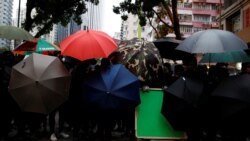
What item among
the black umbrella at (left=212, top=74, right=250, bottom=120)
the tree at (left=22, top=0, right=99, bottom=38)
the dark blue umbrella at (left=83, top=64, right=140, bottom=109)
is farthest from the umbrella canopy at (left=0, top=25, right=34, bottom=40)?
the tree at (left=22, top=0, right=99, bottom=38)

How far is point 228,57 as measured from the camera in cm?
935

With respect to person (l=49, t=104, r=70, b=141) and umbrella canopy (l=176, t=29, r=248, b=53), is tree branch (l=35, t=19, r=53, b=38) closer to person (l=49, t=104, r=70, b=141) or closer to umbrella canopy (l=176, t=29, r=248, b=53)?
person (l=49, t=104, r=70, b=141)

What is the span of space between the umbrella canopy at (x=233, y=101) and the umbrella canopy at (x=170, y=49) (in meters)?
2.01

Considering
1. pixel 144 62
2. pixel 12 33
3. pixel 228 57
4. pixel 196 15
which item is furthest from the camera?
pixel 196 15

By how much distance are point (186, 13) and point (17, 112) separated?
69.6m

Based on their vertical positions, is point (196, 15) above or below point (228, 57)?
above

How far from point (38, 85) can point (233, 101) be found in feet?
11.2

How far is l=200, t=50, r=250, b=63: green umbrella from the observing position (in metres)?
8.95

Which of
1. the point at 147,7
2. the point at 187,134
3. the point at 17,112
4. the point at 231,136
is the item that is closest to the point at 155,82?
the point at 187,134

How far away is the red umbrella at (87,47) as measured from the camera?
7082 mm

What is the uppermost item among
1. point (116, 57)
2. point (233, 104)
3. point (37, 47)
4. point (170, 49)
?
point (37, 47)

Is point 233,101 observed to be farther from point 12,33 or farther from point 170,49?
point 12,33

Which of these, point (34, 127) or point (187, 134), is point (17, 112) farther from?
point (187, 134)

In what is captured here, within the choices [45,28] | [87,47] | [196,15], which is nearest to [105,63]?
[87,47]
